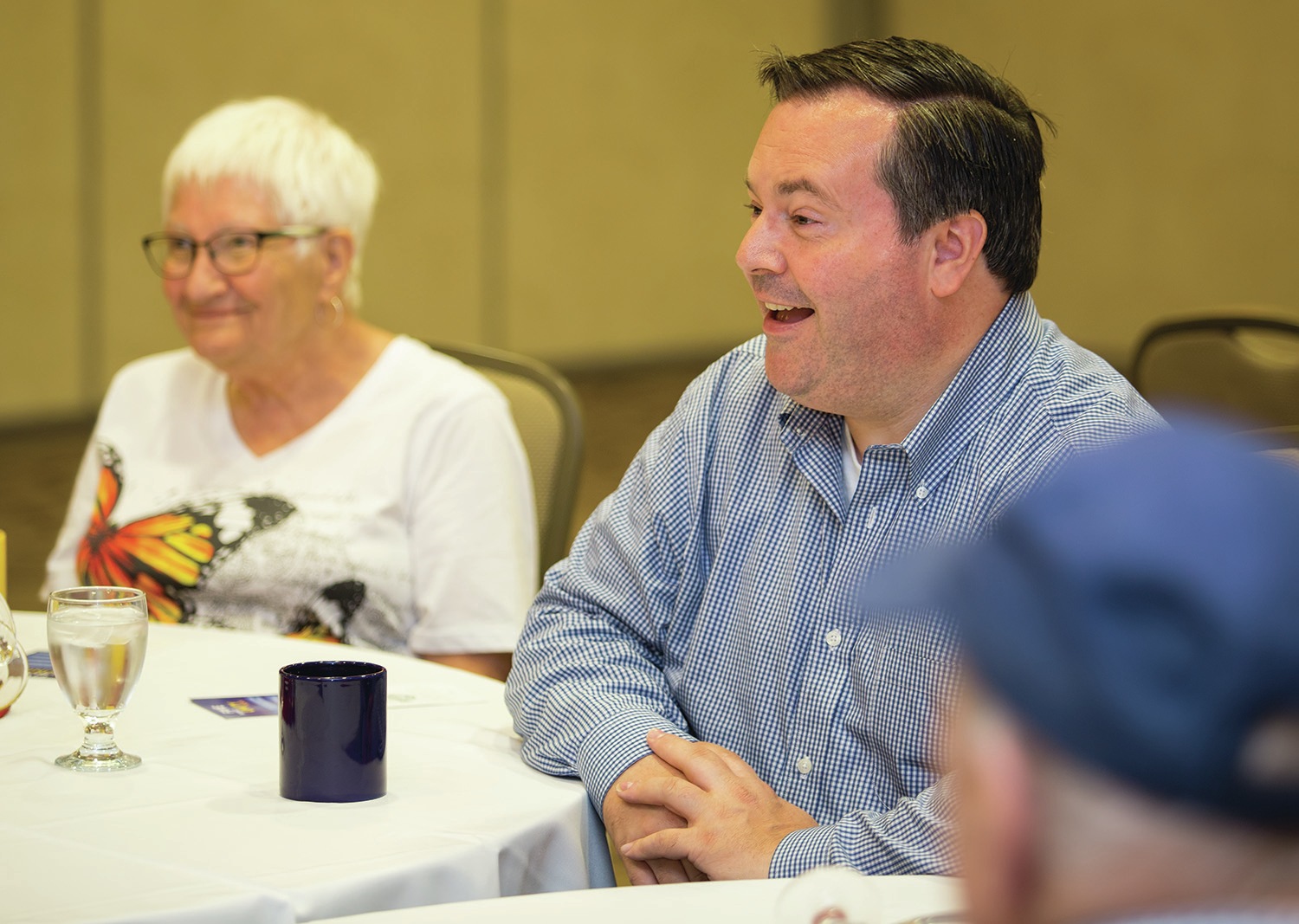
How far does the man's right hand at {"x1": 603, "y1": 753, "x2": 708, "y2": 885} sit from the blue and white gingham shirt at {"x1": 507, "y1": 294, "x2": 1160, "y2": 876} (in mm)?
17

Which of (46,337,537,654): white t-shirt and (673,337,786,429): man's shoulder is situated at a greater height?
(673,337,786,429): man's shoulder

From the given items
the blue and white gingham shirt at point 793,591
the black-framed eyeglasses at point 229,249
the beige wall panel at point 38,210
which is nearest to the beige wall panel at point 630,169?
the beige wall panel at point 38,210

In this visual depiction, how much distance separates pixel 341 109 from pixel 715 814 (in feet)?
21.8

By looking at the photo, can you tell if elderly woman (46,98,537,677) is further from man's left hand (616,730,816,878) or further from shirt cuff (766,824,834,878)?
shirt cuff (766,824,834,878)

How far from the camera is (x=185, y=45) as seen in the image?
671cm

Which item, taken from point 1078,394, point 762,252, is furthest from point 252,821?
point 1078,394

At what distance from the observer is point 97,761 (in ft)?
4.41

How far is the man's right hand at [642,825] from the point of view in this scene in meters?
1.42

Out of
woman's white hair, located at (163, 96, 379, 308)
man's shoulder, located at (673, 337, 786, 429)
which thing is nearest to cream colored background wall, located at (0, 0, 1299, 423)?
woman's white hair, located at (163, 96, 379, 308)

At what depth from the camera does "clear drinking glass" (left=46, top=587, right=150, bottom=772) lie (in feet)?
4.31

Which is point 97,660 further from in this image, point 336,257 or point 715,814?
point 336,257

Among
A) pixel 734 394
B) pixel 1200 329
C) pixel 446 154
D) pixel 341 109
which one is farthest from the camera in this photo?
pixel 446 154

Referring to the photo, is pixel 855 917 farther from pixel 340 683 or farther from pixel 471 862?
pixel 340 683

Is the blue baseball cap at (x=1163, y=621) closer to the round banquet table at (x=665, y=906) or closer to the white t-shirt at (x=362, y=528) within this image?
the round banquet table at (x=665, y=906)
